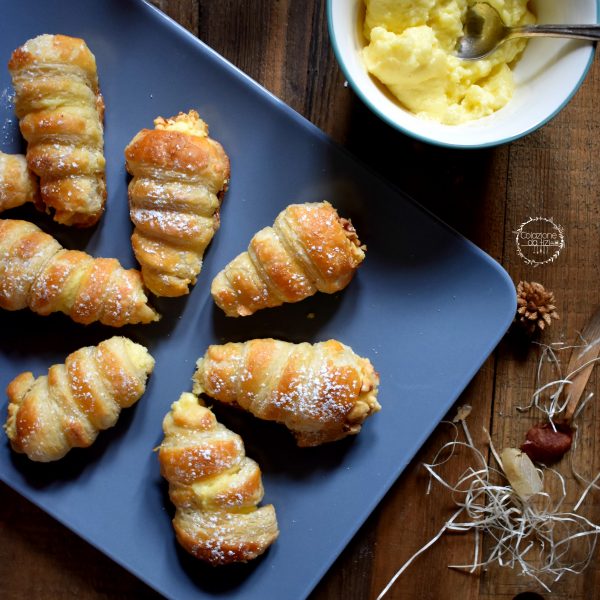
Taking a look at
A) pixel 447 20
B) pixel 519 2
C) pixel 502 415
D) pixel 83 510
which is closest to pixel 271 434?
pixel 83 510

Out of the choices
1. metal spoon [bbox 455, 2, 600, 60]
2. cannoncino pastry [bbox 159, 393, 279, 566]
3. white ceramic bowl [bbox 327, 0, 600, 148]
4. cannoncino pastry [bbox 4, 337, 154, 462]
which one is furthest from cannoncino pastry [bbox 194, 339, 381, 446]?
metal spoon [bbox 455, 2, 600, 60]

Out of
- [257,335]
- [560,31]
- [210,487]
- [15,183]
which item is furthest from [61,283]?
[560,31]

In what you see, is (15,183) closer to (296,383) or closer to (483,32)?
(296,383)

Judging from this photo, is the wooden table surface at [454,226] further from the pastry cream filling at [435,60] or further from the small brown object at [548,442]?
the pastry cream filling at [435,60]

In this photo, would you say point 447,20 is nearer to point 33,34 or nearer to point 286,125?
point 286,125

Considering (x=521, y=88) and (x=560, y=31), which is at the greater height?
(x=560, y=31)
